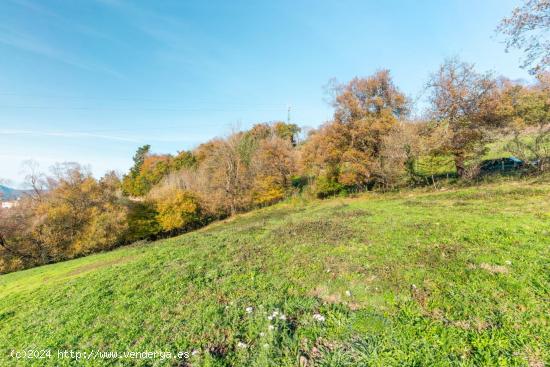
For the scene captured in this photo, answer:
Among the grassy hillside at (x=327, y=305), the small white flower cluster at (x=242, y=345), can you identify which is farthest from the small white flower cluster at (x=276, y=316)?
the small white flower cluster at (x=242, y=345)

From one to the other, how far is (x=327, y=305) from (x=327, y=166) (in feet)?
83.2

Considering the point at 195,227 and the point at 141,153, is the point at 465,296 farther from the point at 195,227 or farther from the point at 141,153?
the point at 141,153

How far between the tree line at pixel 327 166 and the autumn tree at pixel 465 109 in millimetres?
70

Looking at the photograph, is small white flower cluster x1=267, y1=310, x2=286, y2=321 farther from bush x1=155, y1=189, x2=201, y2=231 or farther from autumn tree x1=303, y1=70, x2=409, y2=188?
bush x1=155, y1=189, x2=201, y2=231

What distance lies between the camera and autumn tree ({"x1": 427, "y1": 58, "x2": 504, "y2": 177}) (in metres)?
18.5

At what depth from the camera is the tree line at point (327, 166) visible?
1836cm

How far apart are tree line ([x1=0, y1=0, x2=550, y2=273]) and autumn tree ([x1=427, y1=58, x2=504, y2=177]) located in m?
0.07

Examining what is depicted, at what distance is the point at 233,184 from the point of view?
108 feet

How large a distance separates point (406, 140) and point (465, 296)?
19586 millimetres

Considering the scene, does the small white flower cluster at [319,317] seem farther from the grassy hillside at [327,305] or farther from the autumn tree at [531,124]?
the autumn tree at [531,124]

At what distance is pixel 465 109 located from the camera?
19172mm

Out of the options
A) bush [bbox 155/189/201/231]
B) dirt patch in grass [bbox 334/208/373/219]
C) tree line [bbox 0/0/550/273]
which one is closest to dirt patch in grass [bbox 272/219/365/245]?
dirt patch in grass [bbox 334/208/373/219]

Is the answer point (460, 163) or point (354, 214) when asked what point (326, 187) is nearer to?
point (460, 163)

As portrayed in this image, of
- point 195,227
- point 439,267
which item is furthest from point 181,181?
point 439,267
